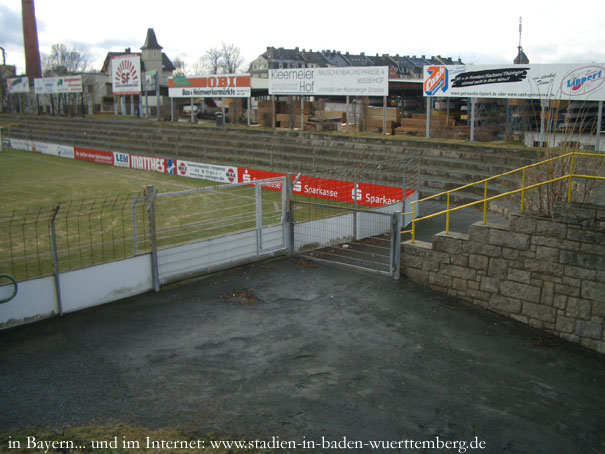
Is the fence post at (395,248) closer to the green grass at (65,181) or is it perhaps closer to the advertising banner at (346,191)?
the advertising banner at (346,191)

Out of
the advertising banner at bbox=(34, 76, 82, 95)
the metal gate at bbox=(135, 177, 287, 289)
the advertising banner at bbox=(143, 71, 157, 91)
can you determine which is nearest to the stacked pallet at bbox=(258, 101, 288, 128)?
the advertising banner at bbox=(143, 71, 157, 91)

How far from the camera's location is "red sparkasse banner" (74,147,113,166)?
3672 cm

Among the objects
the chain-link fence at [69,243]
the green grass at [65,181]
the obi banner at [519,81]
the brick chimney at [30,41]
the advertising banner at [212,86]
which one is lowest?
the chain-link fence at [69,243]

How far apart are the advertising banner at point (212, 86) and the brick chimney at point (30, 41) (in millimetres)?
37975

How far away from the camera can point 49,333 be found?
9.12 metres

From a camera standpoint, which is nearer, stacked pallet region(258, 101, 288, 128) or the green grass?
the green grass

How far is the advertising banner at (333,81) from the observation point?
31453mm

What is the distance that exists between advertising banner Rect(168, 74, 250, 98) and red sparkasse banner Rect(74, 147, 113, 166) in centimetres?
981

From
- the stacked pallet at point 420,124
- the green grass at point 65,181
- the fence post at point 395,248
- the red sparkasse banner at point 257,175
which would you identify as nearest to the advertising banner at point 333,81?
the stacked pallet at point 420,124

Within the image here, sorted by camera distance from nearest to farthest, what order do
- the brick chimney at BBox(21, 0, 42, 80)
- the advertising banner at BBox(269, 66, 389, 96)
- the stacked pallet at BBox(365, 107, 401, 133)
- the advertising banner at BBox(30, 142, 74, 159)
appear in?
1. the advertising banner at BBox(269, 66, 389, 96)
2. the stacked pallet at BBox(365, 107, 401, 133)
3. the advertising banner at BBox(30, 142, 74, 159)
4. the brick chimney at BBox(21, 0, 42, 80)

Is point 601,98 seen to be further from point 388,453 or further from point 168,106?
point 168,106

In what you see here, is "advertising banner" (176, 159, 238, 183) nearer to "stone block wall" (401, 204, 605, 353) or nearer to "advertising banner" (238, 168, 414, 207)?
"advertising banner" (238, 168, 414, 207)

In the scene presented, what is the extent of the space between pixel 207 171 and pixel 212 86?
16024 mm

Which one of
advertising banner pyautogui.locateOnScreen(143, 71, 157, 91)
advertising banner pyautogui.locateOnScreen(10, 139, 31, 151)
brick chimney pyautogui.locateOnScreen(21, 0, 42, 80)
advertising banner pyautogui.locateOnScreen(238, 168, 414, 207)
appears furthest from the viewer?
brick chimney pyautogui.locateOnScreen(21, 0, 42, 80)
